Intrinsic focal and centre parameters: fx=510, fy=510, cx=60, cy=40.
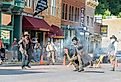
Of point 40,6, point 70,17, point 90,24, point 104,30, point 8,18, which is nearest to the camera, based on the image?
point 8,18

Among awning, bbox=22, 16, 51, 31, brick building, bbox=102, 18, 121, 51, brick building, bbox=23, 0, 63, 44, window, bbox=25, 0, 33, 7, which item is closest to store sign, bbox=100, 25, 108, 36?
brick building, bbox=102, 18, 121, 51

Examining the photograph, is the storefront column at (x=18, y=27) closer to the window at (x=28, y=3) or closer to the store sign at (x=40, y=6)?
the window at (x=28, y=3)

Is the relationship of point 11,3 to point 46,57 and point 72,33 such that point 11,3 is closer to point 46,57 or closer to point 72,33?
point 46,57

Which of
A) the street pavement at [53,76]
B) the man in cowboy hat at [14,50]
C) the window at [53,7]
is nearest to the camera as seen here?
the street pavement at [53,76]

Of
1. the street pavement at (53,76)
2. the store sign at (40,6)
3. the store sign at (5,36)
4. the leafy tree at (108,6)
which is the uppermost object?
the leafy tree at (108,6)

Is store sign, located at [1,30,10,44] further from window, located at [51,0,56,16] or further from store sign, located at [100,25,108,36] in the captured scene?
store sign, located at [100,25,108,36]

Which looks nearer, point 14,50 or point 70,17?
point 14,50

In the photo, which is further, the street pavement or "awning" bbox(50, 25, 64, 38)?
"awning" bbox(50, 25, 64, 38)

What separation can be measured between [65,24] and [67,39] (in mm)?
1676

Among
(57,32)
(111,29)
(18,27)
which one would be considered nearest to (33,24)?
(18,27)

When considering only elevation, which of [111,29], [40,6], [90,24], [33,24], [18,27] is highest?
[40,6]

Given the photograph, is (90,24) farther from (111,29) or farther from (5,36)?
(5,36)

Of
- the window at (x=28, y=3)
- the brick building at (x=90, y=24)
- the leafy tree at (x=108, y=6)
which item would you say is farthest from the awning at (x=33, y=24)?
the leafy tree at (x=108, y=6)

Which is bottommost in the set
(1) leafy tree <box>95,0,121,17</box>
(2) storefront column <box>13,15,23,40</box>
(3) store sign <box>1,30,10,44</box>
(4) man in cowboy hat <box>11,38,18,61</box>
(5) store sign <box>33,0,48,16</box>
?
(4) man in cowboy hat <box>11,38,18,61</box>
